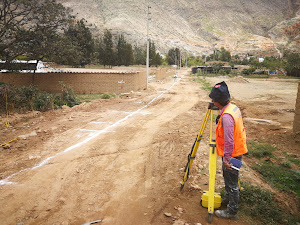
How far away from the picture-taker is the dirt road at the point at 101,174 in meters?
3.71

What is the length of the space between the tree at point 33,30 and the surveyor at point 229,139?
15.4m

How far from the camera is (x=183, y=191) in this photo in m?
4.36

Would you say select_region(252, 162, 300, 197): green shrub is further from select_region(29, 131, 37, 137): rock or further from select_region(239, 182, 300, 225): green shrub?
select_region(29, 131, 37, 137): rock

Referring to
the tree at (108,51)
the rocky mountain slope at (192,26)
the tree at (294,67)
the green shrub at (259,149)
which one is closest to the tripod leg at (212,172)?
the green shrub at (259,149)

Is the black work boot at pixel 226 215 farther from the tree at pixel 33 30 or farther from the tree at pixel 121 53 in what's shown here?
the tree at pixel 121 53

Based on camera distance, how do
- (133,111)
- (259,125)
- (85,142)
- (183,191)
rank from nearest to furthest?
(183,191) → (85,142) → (259,125) → (133,111)

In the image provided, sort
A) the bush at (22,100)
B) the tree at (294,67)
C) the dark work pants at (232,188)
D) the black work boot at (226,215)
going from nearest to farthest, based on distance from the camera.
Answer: the dark work pants at (232,188)
the black work boot at (226,215)
the bush at (22,100)
the tree at (294,67)

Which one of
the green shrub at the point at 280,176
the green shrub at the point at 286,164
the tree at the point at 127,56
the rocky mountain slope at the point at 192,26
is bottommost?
the green shrub at the point at 280,176

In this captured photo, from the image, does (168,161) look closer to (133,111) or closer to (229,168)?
(229,168)

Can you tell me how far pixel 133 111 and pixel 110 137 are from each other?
16.1 feet

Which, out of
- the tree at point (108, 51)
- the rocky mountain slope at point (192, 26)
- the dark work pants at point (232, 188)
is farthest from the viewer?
the rocky mountain slope at point (192, 26)

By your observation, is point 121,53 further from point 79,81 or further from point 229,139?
point 229,139

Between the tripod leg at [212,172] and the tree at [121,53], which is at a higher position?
the tree at [121,53]

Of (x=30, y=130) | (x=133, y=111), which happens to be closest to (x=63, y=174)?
(x=30, y=130)
